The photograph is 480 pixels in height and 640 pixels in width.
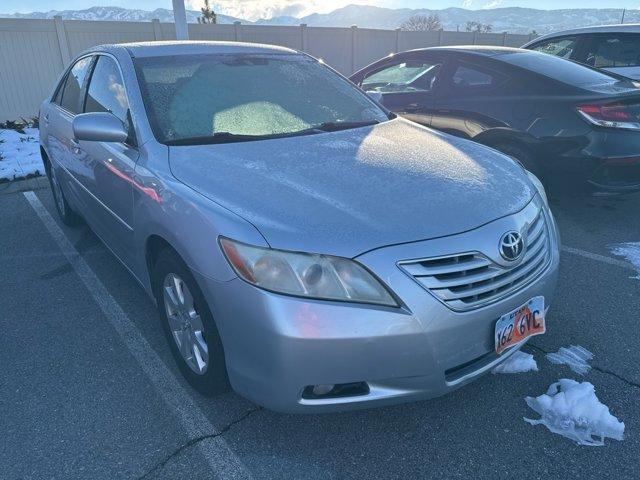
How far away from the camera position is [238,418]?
2.24 metres

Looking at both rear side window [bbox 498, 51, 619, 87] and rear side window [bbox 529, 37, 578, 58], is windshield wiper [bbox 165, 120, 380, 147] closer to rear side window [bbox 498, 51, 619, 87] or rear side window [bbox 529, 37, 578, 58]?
rear side window [bbox 498, 51, 619, 87]

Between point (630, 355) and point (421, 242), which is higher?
point (421, 242)

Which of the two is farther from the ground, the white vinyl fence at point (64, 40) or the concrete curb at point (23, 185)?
the white vinyl fence at point (64, 40)

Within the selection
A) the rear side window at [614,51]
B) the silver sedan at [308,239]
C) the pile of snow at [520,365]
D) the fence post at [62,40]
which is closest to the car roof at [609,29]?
the rear side window at [614,51]

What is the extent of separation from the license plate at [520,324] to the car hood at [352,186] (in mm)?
401

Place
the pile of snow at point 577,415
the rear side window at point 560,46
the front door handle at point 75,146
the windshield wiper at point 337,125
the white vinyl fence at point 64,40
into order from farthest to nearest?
the white vinyl fence at point 64,40 < the rear side window at point 560,46 < the front door handle at point 75,146 < the windshield wiper at point 337,125 < the pile of snow at point 577,415

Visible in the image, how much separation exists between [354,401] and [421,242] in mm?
636

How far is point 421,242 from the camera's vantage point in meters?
1.80

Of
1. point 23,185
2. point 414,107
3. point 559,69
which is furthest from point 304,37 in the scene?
point 559,69

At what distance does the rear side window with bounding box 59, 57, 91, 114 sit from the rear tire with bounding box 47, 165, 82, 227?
670 millimetres

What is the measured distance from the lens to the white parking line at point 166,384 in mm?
2012

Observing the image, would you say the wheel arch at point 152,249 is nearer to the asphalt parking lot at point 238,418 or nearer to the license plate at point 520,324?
the asphalt parking lot at point 238,418

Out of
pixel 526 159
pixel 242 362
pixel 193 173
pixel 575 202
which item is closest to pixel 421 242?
pixel 242 362

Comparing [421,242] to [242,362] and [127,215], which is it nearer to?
[242,362]
